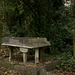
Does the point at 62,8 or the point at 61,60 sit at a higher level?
the point at 62,8

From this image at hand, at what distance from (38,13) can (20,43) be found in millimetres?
4188

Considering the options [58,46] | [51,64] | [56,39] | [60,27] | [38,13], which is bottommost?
[51,64]

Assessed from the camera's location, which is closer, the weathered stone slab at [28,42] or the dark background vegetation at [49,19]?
the weathered stone slab at [28,42]

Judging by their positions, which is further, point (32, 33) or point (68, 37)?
point (68, 37)

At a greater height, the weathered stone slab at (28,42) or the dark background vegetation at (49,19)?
the dark background vegetation at (49,19)

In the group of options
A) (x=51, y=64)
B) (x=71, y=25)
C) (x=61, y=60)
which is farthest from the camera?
(x=71, y=25)

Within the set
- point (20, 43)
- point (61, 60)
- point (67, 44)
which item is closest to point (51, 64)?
point (61, 60)

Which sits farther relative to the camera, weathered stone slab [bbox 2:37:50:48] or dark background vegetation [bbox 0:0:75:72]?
dark background vegetation [bbox 0:0:75:72]

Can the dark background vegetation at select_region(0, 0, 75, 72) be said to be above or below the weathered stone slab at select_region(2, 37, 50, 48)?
above

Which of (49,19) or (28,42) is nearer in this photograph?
(28,42)

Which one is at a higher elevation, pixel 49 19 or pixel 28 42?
pixel 49 19

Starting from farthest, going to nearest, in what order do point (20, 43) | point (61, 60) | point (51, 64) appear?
point (61, 60) < point (51, 64) < point (20, 43)

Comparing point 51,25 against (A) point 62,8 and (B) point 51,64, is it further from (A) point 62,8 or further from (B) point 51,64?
(B) point 51,64

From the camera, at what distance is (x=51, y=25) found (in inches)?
355
